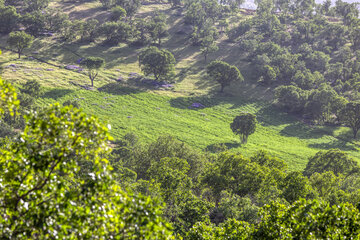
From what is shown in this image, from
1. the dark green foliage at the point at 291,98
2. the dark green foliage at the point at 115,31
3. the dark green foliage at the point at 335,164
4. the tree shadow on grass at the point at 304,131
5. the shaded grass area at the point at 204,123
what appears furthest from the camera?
the dark green foliage at the point at 115,31

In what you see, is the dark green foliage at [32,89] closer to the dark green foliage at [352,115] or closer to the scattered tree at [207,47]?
the scattered tree at [207,47]

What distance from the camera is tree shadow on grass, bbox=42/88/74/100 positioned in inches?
3828

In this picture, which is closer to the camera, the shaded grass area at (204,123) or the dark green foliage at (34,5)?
the shaded grass area at (204,123)

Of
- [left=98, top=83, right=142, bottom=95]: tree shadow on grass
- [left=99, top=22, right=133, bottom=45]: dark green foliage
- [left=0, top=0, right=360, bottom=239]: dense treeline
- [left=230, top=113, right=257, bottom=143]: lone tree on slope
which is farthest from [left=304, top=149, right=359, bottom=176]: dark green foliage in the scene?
[left=99, top=22, right=133, bottom=45]: dark green foliage

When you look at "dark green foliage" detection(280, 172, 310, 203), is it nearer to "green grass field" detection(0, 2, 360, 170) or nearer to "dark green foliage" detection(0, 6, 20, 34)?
"green grass field" detection(0, 2, 360, 170)

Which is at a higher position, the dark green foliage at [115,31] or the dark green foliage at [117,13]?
the dark green foliage at [117,13]

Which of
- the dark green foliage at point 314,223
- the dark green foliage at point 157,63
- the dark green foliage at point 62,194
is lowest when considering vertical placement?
the dark green foliage at point 157,63

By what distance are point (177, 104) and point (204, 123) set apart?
57.4ft

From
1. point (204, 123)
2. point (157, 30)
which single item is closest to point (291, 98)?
point (204, 123)

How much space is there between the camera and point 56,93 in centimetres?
10006

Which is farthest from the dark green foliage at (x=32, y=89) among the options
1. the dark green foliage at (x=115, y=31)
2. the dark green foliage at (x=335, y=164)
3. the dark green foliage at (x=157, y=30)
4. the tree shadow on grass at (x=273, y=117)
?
the dark green foliage at (x=157, y=30)

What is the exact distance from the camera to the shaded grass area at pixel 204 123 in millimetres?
92375

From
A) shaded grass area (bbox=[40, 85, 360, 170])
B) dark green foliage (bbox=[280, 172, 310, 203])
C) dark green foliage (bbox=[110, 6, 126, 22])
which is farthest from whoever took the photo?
dark green foliage (bbox=[110, 6, 126, 22])

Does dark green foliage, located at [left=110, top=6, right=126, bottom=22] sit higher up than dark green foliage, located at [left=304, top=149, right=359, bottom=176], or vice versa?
dark green foliage, located at [left=110, top=6, right=126, bottom=22]
